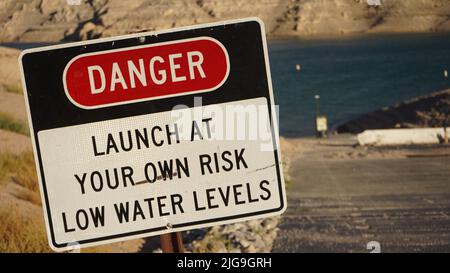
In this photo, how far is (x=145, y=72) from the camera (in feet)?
8.05

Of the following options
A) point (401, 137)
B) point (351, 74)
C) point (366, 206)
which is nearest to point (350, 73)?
point (351, 74)

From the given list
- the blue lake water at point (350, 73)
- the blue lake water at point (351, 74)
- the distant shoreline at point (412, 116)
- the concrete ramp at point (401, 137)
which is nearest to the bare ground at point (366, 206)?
the concrete ramp at point (401, 137)

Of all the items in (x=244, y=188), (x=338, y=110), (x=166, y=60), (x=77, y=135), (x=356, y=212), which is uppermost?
(x=166, y=60)

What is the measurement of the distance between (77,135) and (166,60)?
1.40 feet

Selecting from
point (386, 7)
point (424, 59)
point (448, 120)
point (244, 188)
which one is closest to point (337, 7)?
point (386, 7)

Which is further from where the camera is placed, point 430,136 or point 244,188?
point 430,136

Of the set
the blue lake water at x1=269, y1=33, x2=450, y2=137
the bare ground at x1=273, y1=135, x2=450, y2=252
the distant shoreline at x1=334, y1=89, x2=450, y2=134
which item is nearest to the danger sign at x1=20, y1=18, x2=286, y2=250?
the bare ground at x1=273, y1=135, x2=450, y2=252

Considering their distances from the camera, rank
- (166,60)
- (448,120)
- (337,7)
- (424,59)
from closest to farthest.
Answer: (166,60), (448,120), (424,59), (337,7)

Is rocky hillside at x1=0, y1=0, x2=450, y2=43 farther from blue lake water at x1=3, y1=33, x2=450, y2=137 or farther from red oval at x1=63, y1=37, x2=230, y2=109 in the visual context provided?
red oval at x1=63, y1=37, x2=230, y2=109

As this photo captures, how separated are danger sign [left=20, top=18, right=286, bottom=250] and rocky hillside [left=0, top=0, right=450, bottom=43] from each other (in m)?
111

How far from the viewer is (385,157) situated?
2409cm

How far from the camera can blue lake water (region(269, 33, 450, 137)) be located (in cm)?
7806

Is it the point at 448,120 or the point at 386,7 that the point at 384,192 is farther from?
the point at 386,7

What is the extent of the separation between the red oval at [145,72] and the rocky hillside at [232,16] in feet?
365
